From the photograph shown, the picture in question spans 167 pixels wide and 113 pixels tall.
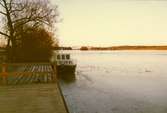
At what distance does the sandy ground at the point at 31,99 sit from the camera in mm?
8336

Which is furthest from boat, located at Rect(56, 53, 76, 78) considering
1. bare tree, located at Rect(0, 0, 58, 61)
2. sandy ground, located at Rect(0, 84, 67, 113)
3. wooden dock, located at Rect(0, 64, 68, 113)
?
sandy ground, located at Rect(0, 84, 67, 113)

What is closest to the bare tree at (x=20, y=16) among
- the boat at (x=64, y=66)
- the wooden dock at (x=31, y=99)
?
the boat at (x=64, y=66)

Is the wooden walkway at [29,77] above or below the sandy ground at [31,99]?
above

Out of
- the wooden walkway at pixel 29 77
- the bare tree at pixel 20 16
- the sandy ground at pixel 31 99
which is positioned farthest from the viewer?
the bare tree at pixel 20 16

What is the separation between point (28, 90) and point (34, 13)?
1978 centimetres

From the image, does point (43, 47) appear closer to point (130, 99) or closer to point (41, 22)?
point (41, 22)

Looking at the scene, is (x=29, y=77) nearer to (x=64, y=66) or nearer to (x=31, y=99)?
(x=31, y=99)

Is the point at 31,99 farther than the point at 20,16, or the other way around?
the point at 20,16

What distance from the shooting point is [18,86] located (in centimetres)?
1259

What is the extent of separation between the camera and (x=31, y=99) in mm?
9734

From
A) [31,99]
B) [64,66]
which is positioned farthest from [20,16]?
[31,99]

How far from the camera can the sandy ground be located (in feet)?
27.3

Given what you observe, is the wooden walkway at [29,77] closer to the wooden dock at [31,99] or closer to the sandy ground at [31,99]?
the wooden dock at [31,99]

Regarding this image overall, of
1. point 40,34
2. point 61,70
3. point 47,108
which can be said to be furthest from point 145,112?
point 40,34
